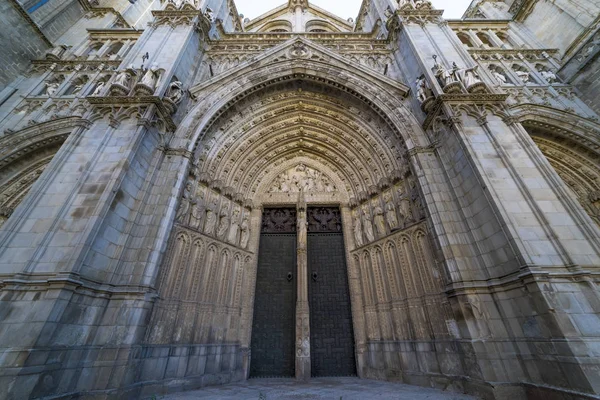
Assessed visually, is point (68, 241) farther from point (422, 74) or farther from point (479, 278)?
point (422, 74)

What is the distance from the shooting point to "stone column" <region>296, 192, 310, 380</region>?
6.43 m

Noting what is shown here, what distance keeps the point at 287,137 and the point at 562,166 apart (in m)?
10.2

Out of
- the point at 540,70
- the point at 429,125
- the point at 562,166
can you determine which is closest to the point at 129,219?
the point at 429,125

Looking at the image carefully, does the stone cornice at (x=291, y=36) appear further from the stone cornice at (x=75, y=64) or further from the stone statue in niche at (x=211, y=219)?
the stone statue in niche at (x=211, y=219)

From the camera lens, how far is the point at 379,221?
7750 millimetres

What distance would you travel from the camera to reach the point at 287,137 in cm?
1009

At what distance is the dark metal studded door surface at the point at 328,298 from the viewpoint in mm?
7043

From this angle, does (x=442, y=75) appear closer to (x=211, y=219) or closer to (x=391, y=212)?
(x=391, y=212)

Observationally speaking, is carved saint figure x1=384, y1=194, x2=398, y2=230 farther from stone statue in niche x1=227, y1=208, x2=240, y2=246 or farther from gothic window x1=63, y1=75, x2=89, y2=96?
gothic window x1=63, y1=75, x2=89, y2=96

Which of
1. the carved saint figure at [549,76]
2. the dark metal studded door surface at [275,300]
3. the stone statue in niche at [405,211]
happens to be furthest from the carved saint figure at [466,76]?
the dark metal studded door surface at [275,300]

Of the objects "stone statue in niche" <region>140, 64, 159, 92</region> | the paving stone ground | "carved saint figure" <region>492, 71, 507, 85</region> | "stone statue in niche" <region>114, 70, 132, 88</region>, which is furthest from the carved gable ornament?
"carved saint figure" <region>492, 71, 507, 85</region>

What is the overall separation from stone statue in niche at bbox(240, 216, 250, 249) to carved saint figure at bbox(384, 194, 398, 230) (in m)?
4.60

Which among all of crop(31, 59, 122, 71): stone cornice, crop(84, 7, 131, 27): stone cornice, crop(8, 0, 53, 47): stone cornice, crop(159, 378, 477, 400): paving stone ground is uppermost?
crop(84, 7, 131, 27): stone cornice

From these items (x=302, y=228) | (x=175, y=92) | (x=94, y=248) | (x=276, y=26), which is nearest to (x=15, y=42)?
(x=175, y=92)
